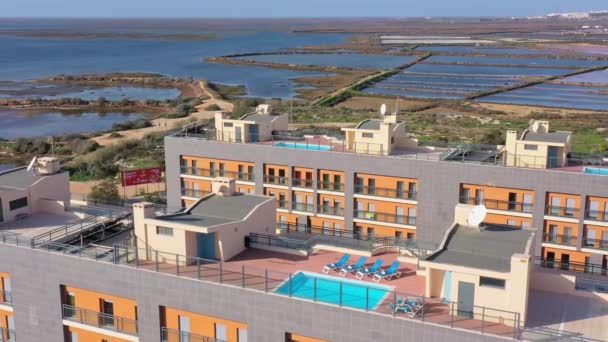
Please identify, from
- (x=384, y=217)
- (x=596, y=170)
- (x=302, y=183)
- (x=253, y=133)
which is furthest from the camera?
(x=253, y=133)

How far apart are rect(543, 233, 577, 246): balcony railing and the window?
29838mm

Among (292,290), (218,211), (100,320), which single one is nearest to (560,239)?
(218,211)

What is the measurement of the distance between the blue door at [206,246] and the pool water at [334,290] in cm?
352

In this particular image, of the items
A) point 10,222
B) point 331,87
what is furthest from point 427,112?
point 10,222

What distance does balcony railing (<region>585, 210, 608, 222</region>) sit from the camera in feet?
126

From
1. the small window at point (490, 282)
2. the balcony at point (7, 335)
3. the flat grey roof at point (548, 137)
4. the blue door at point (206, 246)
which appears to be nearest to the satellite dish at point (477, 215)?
the small window at point (490, 282)

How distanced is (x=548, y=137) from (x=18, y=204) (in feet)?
105

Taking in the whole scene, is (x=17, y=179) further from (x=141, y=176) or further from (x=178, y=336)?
(x=141, y=176)

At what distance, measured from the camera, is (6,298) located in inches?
1008

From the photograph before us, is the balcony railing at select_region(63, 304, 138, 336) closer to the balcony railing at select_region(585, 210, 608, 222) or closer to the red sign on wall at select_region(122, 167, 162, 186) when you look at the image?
the balcony railing at select_region(585, 210, 608, 222)

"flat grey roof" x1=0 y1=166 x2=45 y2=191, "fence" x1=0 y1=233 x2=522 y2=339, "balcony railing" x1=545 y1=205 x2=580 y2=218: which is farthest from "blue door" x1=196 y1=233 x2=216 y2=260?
"balcony railing" x1=545 y1=205 x2=580 y2=218

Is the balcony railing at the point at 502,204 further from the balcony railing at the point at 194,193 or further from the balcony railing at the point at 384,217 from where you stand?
the balcony railing at the point at 194,193

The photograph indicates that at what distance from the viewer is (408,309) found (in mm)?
19766

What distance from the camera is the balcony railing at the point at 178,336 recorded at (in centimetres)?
2221
